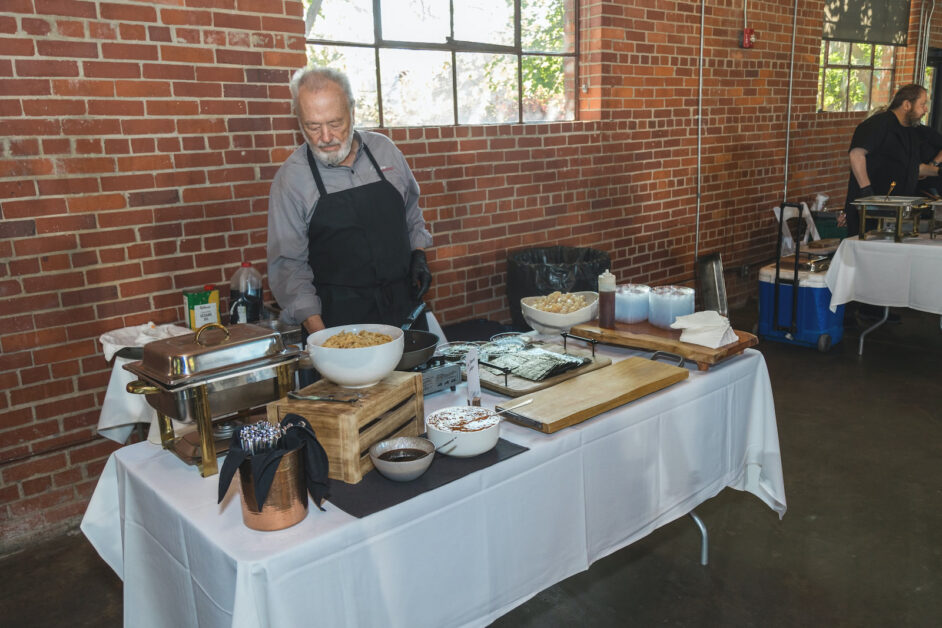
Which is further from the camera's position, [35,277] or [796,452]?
[796,452]

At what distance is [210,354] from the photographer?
1634mm

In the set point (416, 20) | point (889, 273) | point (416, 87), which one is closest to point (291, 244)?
point (416, 87)

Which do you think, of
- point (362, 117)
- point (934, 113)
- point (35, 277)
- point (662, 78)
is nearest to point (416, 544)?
point (35, 277)

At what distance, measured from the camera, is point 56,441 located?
3123mm

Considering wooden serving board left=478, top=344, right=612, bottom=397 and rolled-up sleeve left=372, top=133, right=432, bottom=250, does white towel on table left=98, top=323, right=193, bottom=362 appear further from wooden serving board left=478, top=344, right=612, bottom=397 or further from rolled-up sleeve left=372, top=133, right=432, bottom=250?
wooden serving board left=478, top=344, right=612, bottom=397

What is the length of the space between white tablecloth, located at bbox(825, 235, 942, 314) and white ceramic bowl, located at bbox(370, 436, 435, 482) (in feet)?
13.5

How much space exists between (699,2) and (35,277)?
503 cm

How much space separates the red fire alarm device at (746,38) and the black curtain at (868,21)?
1554 millimetres

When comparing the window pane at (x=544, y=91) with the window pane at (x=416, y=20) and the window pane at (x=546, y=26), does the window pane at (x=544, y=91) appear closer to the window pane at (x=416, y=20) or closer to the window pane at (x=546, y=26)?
the window pane at (x=546, y=26)

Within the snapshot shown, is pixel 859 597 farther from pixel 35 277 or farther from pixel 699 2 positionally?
pixel 699 2

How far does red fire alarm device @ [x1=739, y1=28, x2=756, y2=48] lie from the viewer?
20.1 feet

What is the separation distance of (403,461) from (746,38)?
578cm

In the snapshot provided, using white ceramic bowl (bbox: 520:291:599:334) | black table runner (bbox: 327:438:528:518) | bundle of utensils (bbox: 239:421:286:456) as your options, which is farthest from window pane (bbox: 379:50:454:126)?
bundle of utensils (bbox: 239:421:286:456)

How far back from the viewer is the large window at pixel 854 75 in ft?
24.2
